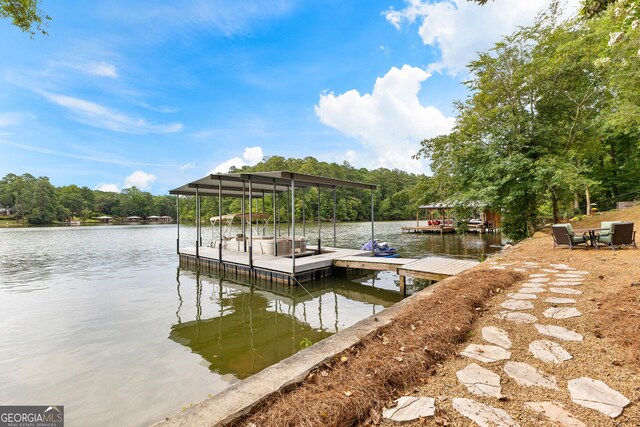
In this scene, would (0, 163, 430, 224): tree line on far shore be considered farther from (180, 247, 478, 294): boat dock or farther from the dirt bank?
the dirt bank

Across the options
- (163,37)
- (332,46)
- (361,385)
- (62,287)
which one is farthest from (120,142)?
(361,385)

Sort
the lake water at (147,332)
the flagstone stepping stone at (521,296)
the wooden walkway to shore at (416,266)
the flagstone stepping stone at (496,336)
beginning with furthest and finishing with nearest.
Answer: the wooden walkway to shore at (416,266), the flagstone stepping stone at (521,296), the lake water at (147,332), the flagstone stepping stone at (496,336)

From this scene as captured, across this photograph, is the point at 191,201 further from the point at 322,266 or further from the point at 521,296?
the point at 521,296

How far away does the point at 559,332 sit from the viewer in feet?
8.77

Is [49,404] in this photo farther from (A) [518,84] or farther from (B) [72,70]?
(B) [72,70]

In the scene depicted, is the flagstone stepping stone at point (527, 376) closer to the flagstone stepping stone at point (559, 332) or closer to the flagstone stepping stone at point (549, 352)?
the flagstone stepping stone at point (549, 352)

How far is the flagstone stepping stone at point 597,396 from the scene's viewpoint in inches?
63.0

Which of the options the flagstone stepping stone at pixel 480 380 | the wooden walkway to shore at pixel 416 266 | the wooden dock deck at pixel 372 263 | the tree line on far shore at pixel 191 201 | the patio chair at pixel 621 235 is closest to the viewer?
the flagstone stepping stone at pixel 480 380

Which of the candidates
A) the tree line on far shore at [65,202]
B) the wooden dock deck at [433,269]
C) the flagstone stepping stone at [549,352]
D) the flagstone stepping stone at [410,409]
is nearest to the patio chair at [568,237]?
the wooden dock deck at [433,269]

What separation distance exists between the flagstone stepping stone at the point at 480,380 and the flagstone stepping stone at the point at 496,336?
0.55 metres

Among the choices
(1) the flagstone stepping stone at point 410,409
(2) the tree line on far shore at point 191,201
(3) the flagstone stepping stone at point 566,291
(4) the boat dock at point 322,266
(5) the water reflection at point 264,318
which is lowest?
(5) the water reflection at point 264,318

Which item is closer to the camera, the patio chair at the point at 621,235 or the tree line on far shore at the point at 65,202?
the patio chair at the point at 621,235

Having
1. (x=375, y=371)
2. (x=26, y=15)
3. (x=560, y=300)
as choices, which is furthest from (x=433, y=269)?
(x=26, y=15)

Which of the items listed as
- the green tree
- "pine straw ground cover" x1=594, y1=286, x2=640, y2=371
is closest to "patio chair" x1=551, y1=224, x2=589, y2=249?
"pine straw ground cover" x1=594, y1=286, x2=640, y2=371
